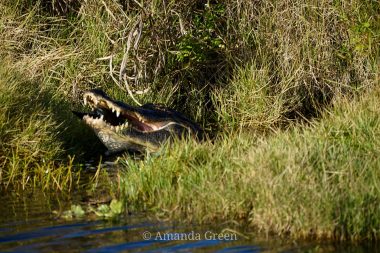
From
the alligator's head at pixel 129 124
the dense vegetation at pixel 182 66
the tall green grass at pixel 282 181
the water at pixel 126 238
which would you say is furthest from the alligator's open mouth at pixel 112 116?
the water at pixel 126 238

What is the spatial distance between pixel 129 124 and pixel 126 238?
390cm

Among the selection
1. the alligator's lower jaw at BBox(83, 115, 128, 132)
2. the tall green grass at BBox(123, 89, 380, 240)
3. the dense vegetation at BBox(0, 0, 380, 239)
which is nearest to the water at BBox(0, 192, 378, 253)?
the tall green grass at BBox(123, 89, 380, 240)

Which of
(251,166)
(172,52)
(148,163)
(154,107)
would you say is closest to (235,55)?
(172,52)

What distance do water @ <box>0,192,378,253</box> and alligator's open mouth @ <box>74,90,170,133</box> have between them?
276cm

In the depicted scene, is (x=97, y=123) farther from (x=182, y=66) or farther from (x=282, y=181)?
(x=282, y=181)

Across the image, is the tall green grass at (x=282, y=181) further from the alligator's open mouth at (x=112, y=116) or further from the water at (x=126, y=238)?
the alligator's open mouth at (x=112, y=116)

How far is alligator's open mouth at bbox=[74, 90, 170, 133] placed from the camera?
10156 millimetres

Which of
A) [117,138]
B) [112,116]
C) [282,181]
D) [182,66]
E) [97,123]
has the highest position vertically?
[182,66]

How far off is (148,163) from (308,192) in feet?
6.74

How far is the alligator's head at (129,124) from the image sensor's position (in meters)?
10.2

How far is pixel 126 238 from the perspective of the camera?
660cm

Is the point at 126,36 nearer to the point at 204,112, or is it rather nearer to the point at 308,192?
the point at 204,112

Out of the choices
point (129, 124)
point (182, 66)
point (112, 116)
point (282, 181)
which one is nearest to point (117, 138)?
point (129, 124)

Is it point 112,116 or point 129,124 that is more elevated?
point 112,116
